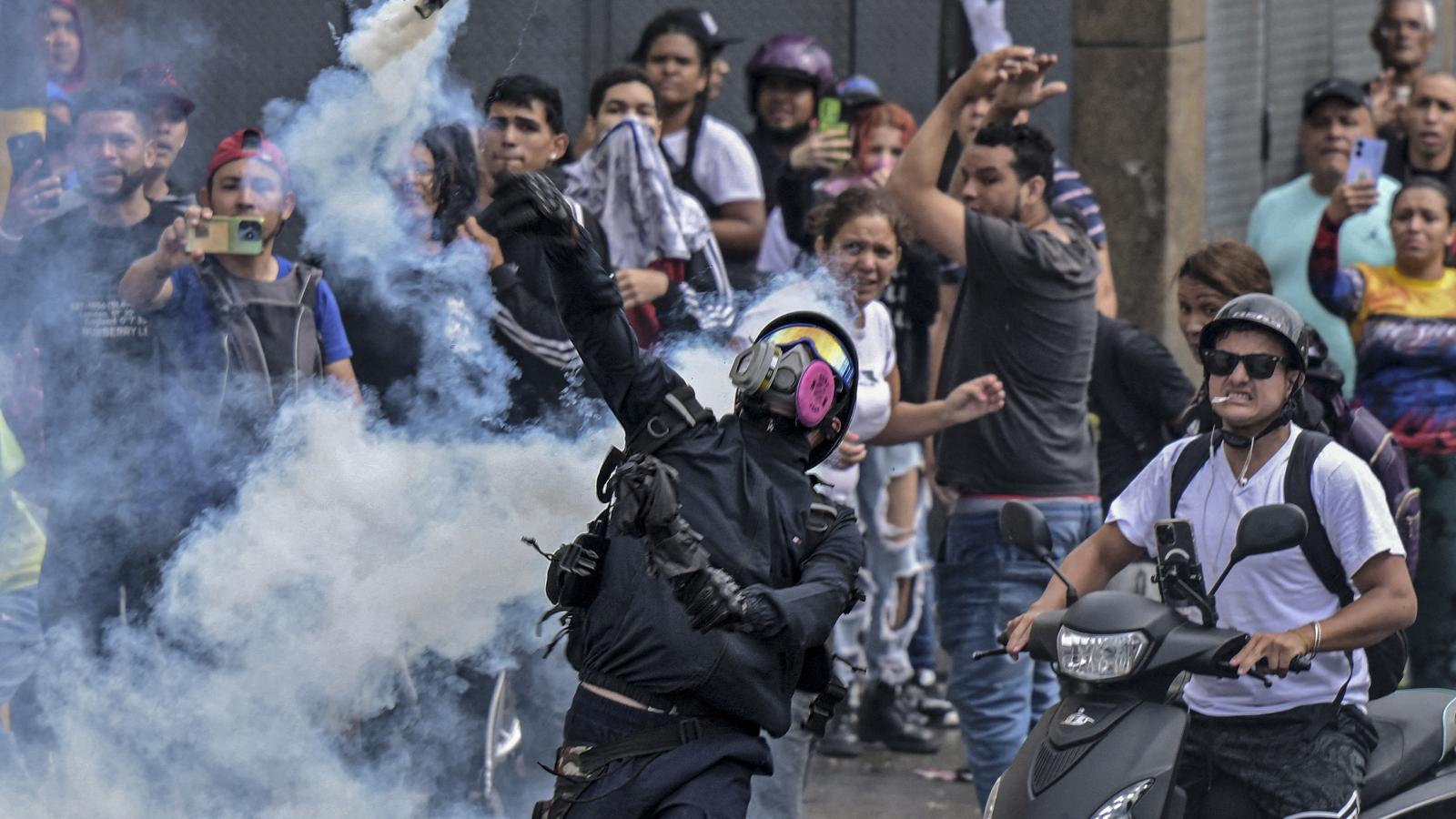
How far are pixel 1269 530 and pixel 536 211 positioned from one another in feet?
5.11

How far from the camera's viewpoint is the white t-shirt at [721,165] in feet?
24.5

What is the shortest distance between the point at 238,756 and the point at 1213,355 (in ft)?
8.22

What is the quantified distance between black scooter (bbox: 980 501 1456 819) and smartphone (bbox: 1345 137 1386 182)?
332cm

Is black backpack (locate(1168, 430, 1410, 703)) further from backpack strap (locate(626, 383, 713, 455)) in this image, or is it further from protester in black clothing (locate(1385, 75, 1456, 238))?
protester in black clothing (locate(1385, 75, 1456, 238))

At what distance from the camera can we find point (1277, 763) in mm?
4523

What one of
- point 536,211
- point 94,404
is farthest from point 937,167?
point 94,404

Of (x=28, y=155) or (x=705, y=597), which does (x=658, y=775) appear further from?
(x=28, y=155)

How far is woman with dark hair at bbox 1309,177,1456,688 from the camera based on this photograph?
6.79 meters

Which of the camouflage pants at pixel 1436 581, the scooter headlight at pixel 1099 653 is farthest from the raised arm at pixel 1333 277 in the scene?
the scooter headlight at pixel 1099 653

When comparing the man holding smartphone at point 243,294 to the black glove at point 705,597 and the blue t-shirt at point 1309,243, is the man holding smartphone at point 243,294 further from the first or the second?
the blue t-shirt at point 1309,243

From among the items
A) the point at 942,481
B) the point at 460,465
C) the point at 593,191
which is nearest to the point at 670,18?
the point at 593,191

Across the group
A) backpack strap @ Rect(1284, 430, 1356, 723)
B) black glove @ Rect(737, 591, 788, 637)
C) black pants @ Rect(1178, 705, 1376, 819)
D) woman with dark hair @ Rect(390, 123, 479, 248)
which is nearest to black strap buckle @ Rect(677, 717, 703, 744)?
black glove @ Rect(737, 591, 788, 637)

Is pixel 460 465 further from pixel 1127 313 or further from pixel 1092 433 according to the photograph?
pixel 1127 313

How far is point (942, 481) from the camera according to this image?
638cm
